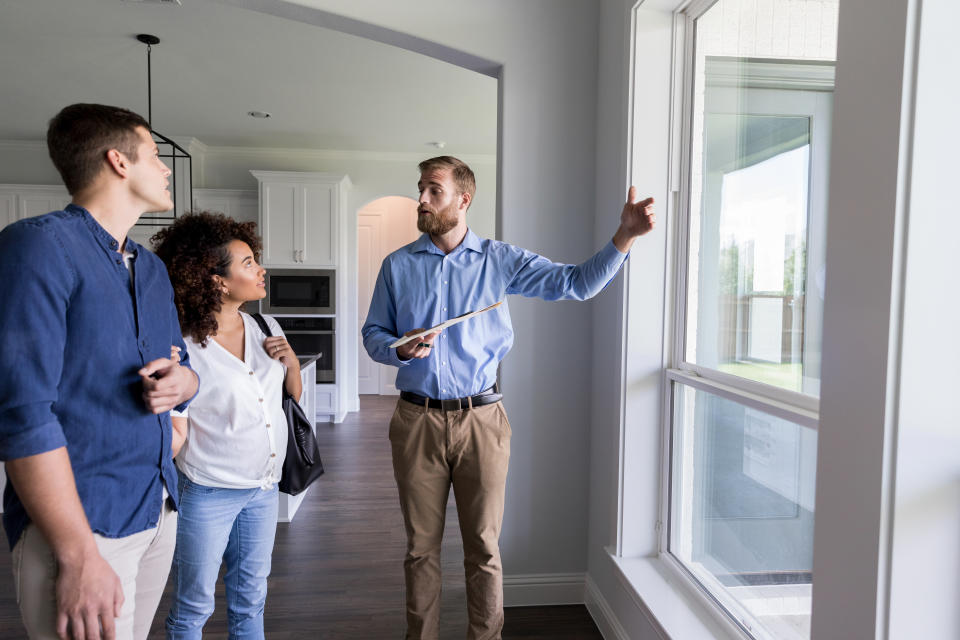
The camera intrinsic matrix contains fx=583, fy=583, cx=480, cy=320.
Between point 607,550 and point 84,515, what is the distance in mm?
1815

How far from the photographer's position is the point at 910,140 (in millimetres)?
871

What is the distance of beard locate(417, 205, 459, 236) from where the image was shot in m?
2.01

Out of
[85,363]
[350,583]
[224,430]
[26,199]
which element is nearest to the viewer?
[85,363]

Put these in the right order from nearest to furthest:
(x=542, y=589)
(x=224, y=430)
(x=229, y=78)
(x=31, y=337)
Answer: (x=31, y=337), (x=224, y=430), (x=542, y=589), (x=229, y=78)

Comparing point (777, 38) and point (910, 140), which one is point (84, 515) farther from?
point (777, 38)

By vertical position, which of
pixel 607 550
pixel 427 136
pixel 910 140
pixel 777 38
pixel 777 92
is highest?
pixel 427 136

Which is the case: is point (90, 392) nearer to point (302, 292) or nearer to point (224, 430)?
point (224, 430)

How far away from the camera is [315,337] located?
6.32 metres

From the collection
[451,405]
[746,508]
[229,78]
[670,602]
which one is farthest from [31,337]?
[229,78]

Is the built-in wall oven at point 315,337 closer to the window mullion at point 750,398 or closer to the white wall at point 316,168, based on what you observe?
the white wall at point 316,168

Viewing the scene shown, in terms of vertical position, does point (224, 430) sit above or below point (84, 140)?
below

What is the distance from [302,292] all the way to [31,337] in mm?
5569

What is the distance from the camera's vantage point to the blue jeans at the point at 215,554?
148cm

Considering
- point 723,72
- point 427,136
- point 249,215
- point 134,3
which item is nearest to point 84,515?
point 723,72
